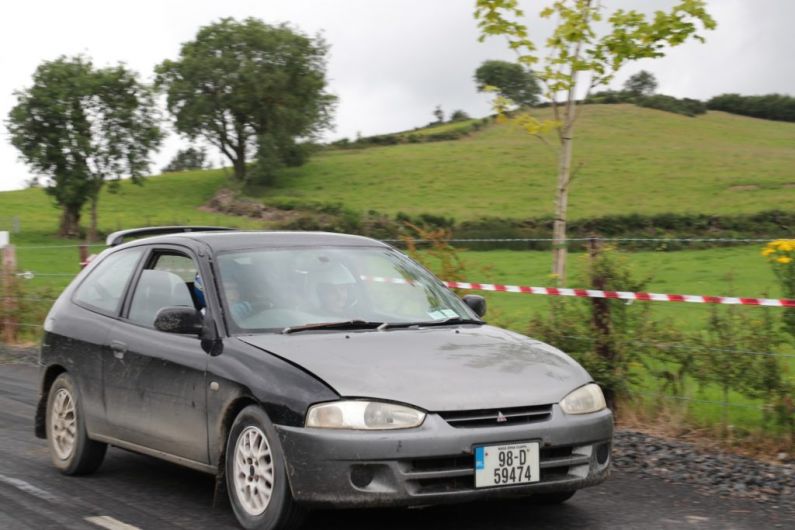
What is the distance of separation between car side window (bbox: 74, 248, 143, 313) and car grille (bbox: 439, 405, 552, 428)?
117 inches

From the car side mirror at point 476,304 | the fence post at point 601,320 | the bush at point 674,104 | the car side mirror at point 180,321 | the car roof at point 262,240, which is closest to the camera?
the car side mirror at point 180,321

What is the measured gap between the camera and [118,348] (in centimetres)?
716

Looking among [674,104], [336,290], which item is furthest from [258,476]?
[674,104]

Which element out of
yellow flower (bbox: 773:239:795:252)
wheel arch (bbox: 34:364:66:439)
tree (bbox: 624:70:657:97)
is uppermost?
tree (bbox: 624:70:657:97)

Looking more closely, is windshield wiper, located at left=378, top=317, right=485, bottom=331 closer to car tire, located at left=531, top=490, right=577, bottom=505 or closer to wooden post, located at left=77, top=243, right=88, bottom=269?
car tire, located at left=531, top=490, right=577, bottom=505

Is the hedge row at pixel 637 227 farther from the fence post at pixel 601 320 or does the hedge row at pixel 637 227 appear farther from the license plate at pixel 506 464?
the license plate at pixel 506 464

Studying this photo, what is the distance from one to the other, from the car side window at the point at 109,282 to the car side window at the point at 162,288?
0.23 meters

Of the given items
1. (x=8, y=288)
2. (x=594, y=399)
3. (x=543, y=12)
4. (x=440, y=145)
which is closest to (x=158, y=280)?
(x=594, y=399)

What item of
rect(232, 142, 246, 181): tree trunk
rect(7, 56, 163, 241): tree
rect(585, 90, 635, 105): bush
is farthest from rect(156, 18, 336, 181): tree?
rect(585, 90, 635, 105): bush

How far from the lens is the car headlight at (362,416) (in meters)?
5.40

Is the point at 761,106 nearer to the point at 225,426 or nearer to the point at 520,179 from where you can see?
the point at 520,179

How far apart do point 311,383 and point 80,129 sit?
64584mm

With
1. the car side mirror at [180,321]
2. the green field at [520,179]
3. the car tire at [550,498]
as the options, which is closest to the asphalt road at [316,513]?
the car tire at [550,498]

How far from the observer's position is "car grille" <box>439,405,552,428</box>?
5.45 meters
